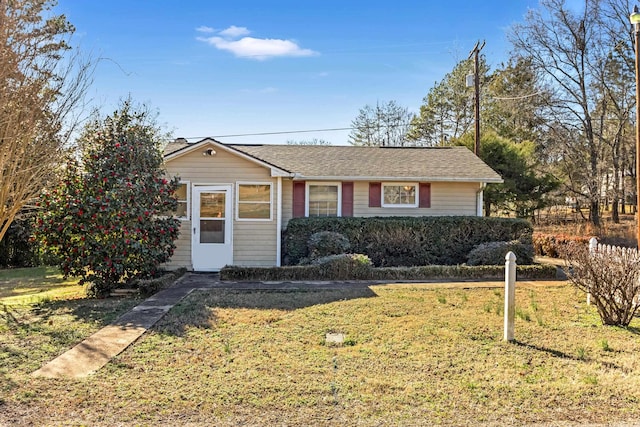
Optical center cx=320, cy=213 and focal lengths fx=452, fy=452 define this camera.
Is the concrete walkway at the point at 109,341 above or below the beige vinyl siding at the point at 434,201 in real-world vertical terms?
below

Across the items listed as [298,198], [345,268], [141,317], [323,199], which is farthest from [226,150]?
[141,317]

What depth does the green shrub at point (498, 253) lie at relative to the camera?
471 inches

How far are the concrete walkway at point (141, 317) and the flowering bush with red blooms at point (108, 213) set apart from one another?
3.73 ft

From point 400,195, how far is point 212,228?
586cm

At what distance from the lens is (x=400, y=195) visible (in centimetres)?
1423

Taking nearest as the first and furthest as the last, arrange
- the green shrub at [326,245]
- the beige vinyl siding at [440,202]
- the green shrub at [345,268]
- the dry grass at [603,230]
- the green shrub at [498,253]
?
1. the green shrub at [345,268]
2. the green shrub at [326,245]
3. the green shrub at [498,253]
4. the beige vinyl siding at [440,202]
5. the dry grass at [603,230]

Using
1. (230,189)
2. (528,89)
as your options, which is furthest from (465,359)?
(528,89)

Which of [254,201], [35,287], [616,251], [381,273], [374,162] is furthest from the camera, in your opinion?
[374,162]

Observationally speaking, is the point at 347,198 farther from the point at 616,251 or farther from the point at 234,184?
the point at 616,251

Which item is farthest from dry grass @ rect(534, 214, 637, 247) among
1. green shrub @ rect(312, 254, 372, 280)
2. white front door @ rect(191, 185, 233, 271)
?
white front door @ rect(191, 185, 233, 271)

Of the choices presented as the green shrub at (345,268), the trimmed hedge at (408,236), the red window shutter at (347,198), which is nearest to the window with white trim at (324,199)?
the red window shutter at (347,198)

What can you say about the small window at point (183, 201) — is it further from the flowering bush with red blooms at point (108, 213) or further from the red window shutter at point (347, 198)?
the red window shutter at point (347, 198)

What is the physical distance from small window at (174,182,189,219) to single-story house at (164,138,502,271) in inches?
1.0

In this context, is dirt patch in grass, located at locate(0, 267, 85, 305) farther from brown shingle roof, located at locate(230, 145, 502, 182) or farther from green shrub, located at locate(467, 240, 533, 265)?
green shrub, located at locate(467, 240, 533, 265)
